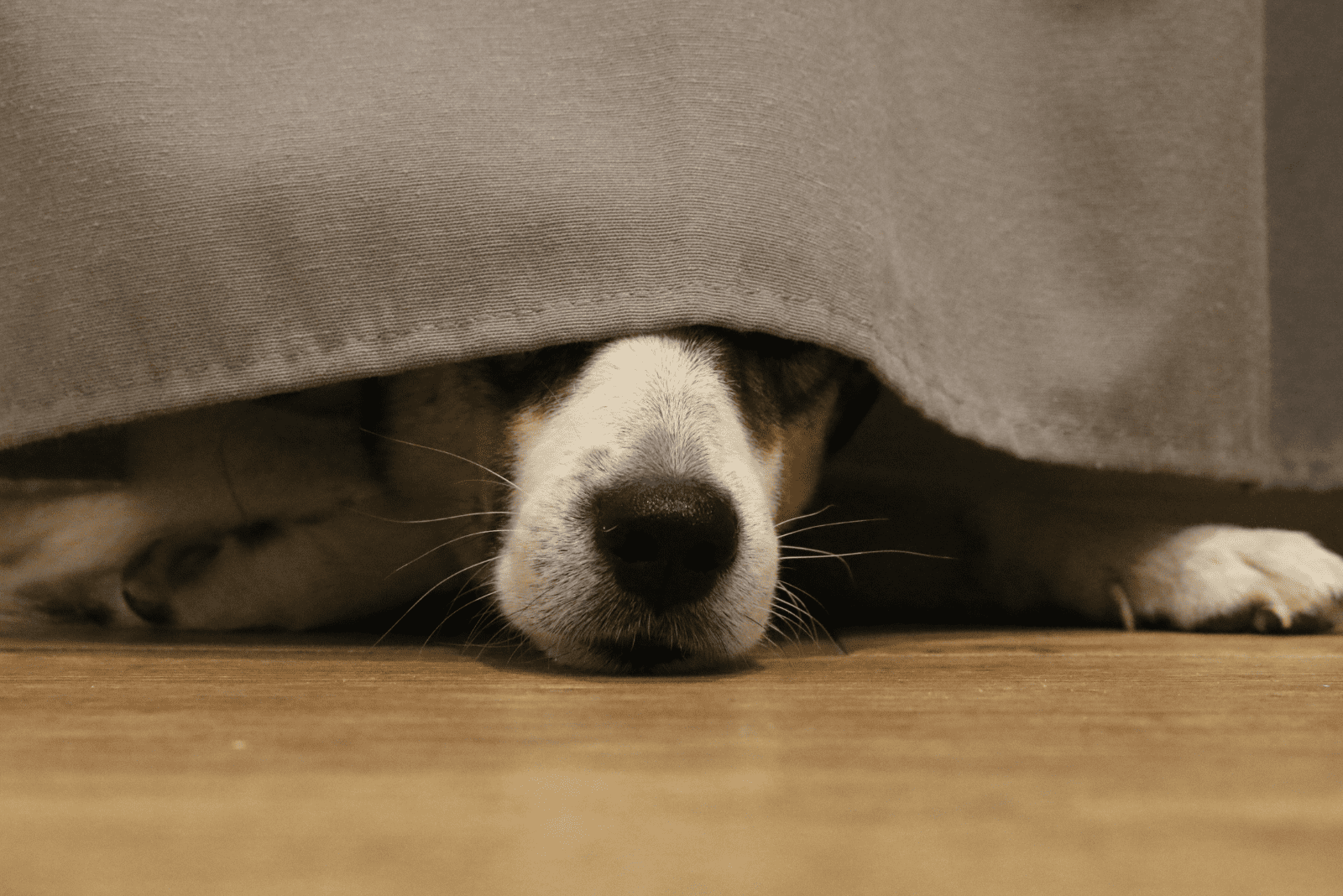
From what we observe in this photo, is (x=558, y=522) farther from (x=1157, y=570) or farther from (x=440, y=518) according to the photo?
(x=1157, y=570)

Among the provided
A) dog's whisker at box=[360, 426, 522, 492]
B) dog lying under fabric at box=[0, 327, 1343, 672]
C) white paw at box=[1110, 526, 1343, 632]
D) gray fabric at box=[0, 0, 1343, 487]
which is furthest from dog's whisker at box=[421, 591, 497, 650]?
white paw at box=[1110, 526, 1343, 632]

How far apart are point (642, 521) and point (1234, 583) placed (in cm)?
93

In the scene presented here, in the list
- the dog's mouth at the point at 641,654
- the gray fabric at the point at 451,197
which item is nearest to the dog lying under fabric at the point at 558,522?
the dog's mouth at the point at 641,654

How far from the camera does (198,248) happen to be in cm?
123

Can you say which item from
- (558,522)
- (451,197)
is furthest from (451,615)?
(451,197)

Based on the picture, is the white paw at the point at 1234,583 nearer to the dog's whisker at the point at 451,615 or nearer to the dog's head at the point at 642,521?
the dog's head at the point at 642,521

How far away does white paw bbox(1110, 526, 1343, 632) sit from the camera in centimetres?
152

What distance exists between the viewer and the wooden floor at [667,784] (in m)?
0.48

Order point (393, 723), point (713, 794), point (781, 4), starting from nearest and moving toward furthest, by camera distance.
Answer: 1. point (713, 794)
2. point (393, 723)
3. point (781, 4)

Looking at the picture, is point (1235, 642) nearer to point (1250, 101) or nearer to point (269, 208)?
point (1250, 101)

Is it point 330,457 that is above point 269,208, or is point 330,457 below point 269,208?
below

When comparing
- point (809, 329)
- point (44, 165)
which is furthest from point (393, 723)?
point (44, 165)

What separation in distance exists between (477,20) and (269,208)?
37 centimetres

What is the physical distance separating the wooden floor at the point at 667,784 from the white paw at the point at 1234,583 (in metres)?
0.49
